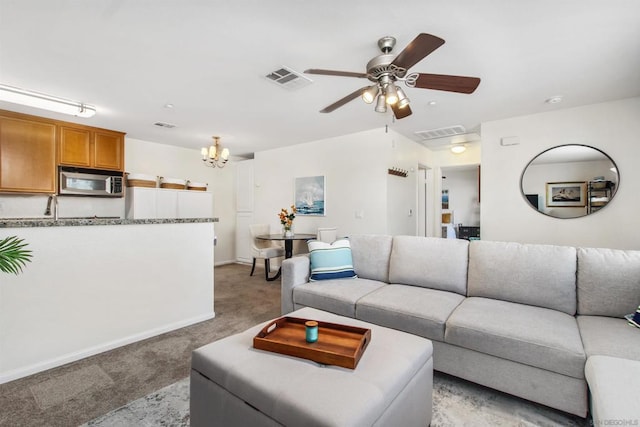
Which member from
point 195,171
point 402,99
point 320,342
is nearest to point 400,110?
point 402,99

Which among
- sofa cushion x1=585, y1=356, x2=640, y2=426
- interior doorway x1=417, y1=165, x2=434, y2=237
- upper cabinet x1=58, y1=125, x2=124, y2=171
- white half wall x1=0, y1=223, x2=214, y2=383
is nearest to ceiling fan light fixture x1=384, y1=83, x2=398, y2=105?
sofa cushion x1=585, y1=356, x2=640, y2=426

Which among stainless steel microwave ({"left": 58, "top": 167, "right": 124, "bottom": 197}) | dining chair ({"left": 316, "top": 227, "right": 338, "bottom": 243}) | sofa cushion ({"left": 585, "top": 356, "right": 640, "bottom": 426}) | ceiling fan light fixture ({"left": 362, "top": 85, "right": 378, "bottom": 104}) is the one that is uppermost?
ceiling fan light fixture ({"left": 362, "top": 85, "right": 378, "bottom": 104})

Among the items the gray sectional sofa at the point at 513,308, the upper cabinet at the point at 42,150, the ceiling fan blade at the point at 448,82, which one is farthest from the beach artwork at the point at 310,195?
the ceiling fan blade at the point at 448,82

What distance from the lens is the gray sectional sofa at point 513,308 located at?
1.52 meters

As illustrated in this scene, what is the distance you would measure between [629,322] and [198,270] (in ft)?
11.2

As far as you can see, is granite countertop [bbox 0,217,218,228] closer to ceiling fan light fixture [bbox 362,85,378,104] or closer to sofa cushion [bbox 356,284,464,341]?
sofa cushion [bbox 356,284,464,341]

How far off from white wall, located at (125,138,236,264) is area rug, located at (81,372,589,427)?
433 cm

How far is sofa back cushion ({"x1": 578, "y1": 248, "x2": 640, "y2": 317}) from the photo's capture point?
6.18 feet

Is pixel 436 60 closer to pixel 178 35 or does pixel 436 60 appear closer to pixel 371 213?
pixel 178 35

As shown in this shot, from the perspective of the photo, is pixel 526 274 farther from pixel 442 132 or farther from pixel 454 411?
pixel 442 132

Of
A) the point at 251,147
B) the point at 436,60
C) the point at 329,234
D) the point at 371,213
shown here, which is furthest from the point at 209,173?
the point at 436,60

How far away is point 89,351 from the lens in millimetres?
2334

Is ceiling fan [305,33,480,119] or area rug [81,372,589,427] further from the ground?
ceiling fan [305,33,480,119]

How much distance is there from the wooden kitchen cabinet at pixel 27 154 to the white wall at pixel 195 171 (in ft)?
3.74
